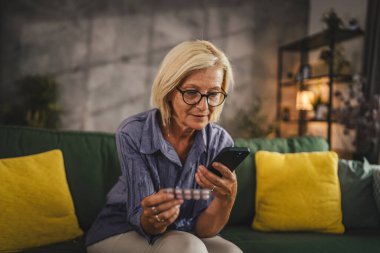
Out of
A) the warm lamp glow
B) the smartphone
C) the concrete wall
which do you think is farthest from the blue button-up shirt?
the concrete wall

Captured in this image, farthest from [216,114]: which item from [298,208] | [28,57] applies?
[28,57]

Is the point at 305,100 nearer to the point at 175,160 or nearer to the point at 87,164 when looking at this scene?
the point at 87,164

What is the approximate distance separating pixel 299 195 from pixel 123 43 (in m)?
4.12

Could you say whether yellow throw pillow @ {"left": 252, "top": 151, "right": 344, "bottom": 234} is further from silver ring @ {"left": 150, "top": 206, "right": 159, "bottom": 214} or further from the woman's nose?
silver ring @ {"left": 150, "top": 206, "right": 159, "bottom": 214}

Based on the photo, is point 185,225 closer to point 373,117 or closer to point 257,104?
point 373,117

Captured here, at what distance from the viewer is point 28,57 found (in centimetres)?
493

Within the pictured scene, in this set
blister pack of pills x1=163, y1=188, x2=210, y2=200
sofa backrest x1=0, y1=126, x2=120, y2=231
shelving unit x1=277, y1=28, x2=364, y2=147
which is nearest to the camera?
blister pack of pills x1=163, y1=188, x2=210, y2=200

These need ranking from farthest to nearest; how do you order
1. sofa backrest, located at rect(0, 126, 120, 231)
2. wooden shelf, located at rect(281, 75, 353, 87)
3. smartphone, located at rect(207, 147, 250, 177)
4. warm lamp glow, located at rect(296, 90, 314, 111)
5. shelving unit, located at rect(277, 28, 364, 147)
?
warm lamp glow, located at rect(296, 90, 314, 111)
wooden shelf, located at rect(281, 75, 353, 87)
shelving unit, located at rect(277, 28, 364, 147)
sofa backrest, located at rect(0, 126, 120, 231)
smartphone, located at rect(207, 147, 250, 177)

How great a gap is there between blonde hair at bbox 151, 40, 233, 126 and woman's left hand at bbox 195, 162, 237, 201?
0.29m

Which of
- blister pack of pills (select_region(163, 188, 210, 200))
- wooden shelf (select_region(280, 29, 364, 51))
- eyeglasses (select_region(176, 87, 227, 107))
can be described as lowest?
blister pack of pills (select_region(163, 188, 210, 200))

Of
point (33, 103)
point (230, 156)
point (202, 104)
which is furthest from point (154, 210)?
point (33, 103)

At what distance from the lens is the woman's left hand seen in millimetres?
1095

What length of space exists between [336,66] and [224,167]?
12.1 ft

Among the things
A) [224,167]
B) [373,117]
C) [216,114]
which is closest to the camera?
[224,167]
